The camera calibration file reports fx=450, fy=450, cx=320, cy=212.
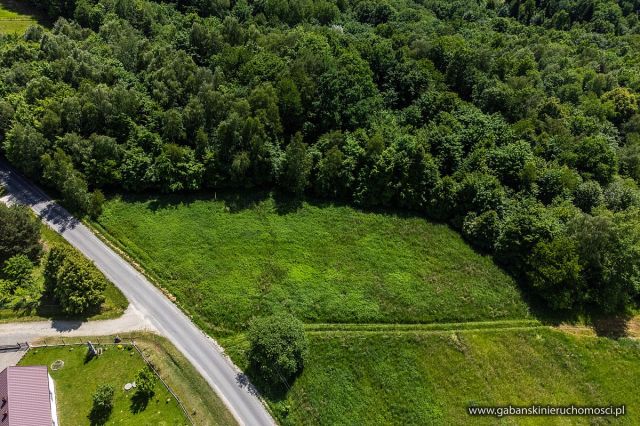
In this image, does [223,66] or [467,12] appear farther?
[467,12]

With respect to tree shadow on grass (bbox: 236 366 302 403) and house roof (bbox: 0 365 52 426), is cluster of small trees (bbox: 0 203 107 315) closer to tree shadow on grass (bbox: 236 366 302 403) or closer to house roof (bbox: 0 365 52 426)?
house roof (bbox: 0 365 52 426)

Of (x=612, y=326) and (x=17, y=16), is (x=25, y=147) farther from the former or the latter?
(x=612, y=326)

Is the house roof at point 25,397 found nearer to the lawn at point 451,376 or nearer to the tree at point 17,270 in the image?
the tree at point 17,270

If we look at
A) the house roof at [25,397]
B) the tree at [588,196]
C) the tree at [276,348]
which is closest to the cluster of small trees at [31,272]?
the house roof at [25,397]

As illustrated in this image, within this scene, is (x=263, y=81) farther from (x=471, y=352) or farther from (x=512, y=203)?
(x=471, y=352)

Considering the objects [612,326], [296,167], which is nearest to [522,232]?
[612,326]

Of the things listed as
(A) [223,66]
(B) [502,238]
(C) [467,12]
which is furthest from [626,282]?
(C) [467,12]
